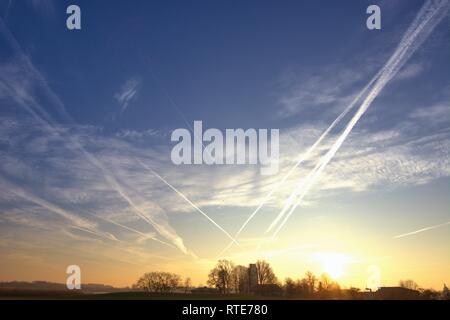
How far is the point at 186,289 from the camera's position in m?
199
